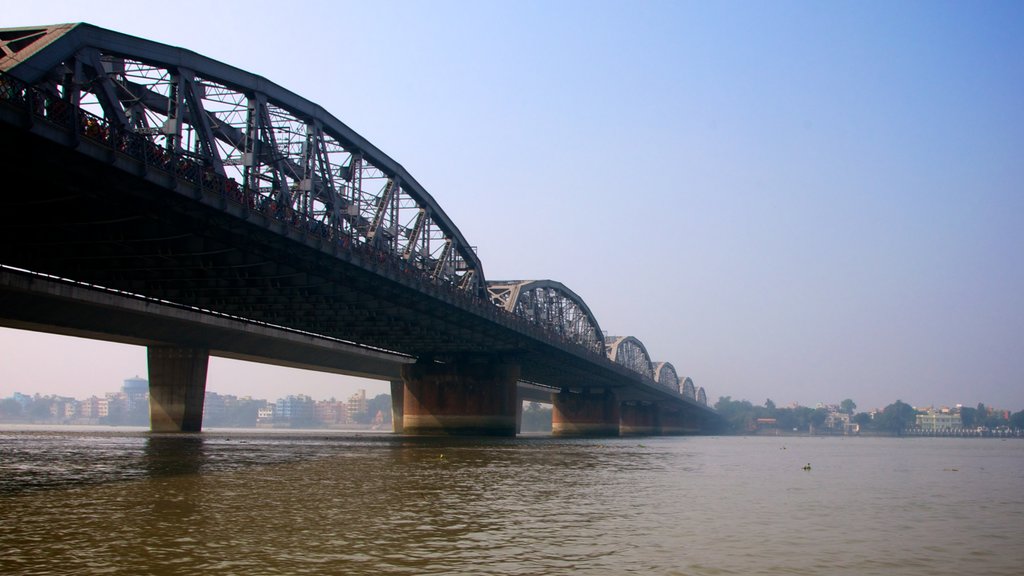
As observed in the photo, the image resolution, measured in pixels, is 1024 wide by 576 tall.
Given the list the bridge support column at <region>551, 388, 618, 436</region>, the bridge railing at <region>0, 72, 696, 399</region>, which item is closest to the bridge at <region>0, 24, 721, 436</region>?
the bridge railing at <region>0, 72, 696, 399</region>

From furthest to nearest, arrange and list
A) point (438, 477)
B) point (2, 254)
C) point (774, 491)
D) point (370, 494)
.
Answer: point (2, 254) → point (438, 477) → point (774, 491) → point (370, 494)

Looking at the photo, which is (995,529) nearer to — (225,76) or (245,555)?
(245,555)

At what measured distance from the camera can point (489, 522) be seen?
69.1 ft

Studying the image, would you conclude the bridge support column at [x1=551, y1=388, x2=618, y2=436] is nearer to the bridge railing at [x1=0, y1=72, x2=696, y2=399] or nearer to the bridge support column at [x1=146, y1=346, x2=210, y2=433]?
the bridge support column at [x1=146, y1=346, x2=210, y2=433]

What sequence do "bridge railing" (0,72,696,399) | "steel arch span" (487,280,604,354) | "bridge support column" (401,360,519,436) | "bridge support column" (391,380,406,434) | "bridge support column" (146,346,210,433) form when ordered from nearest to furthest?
"bridge railing" (0,72,696,399), "bridge support column" (146,346,210,433), "bridge support column" (401,360,519,436), "steel arch span" (487,280,604,354), "bridge support column" (391,380,406,434)

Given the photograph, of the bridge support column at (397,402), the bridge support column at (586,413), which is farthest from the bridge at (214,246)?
the bridge support column at (586,413)

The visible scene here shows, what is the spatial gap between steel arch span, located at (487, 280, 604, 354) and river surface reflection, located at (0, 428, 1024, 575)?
2748 inches

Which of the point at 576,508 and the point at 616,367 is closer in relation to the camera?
the point at 576,508

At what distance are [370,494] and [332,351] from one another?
285 ft

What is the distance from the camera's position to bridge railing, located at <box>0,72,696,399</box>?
101 feet

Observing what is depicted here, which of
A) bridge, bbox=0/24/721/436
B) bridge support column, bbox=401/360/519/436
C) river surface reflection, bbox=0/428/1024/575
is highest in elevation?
bridge, bbox=0/24/721/436

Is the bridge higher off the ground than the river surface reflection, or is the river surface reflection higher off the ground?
the bridge

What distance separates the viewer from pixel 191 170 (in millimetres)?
40156

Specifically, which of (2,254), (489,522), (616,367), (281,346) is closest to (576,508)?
(489,522)
